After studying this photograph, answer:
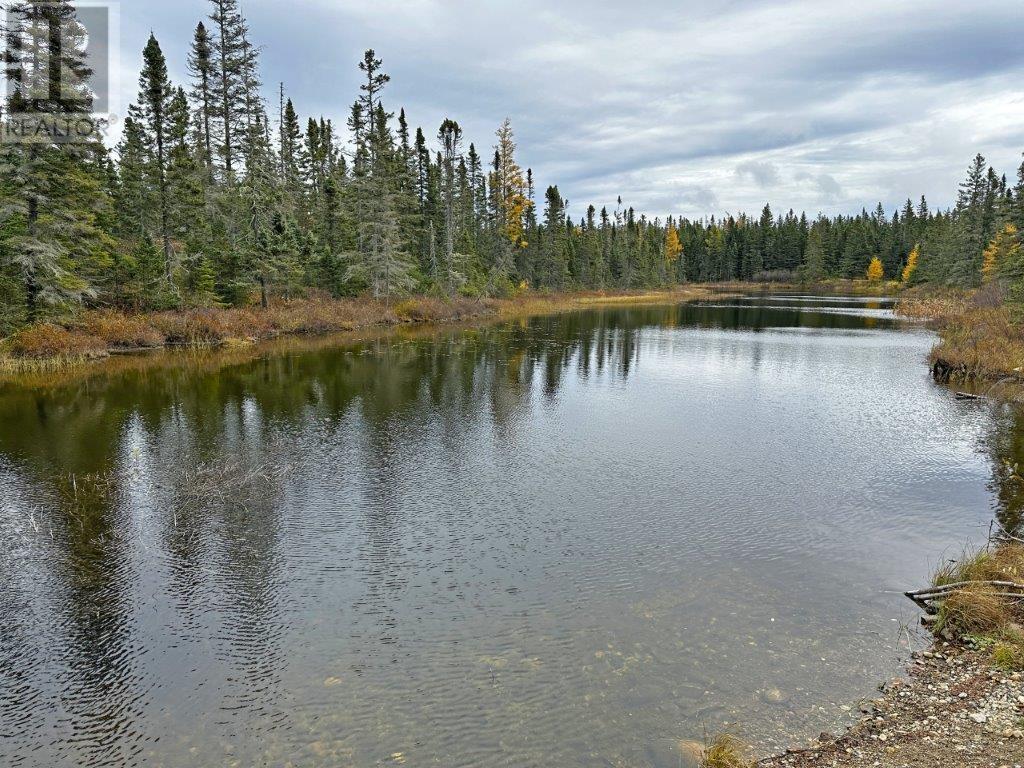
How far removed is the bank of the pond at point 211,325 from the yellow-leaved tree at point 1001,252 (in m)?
40.9

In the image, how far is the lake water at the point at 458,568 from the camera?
6965mm

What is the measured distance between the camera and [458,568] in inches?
410

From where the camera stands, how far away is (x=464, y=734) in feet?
22.2

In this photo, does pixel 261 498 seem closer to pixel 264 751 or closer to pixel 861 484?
pixel 264 751

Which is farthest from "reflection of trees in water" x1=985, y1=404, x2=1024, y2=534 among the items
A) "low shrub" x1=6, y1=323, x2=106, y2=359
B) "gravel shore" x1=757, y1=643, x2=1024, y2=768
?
"low shrub" x1=6, y1=323, x2=106, y2=359

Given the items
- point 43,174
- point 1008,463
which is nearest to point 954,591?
point 1008,463

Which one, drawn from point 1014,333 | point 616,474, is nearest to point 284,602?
point 616,474

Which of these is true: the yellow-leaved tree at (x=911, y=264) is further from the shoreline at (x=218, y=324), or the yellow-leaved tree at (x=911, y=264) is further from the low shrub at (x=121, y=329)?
the low shrub at (x=121, y=329)

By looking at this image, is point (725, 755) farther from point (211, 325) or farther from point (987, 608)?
point (211, 325)

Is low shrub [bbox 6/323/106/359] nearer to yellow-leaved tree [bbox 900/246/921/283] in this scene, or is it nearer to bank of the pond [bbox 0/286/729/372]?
bank of the pond [bbox 0/286/729/372]

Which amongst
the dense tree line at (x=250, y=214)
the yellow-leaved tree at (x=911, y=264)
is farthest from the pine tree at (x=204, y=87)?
the yellow-leaved tree at (x=911, y=264)

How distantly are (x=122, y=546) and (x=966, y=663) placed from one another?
13087 mm

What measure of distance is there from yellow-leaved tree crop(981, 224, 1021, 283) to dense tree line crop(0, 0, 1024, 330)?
45 centimetres

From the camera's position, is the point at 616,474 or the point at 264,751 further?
the point at 616,474
